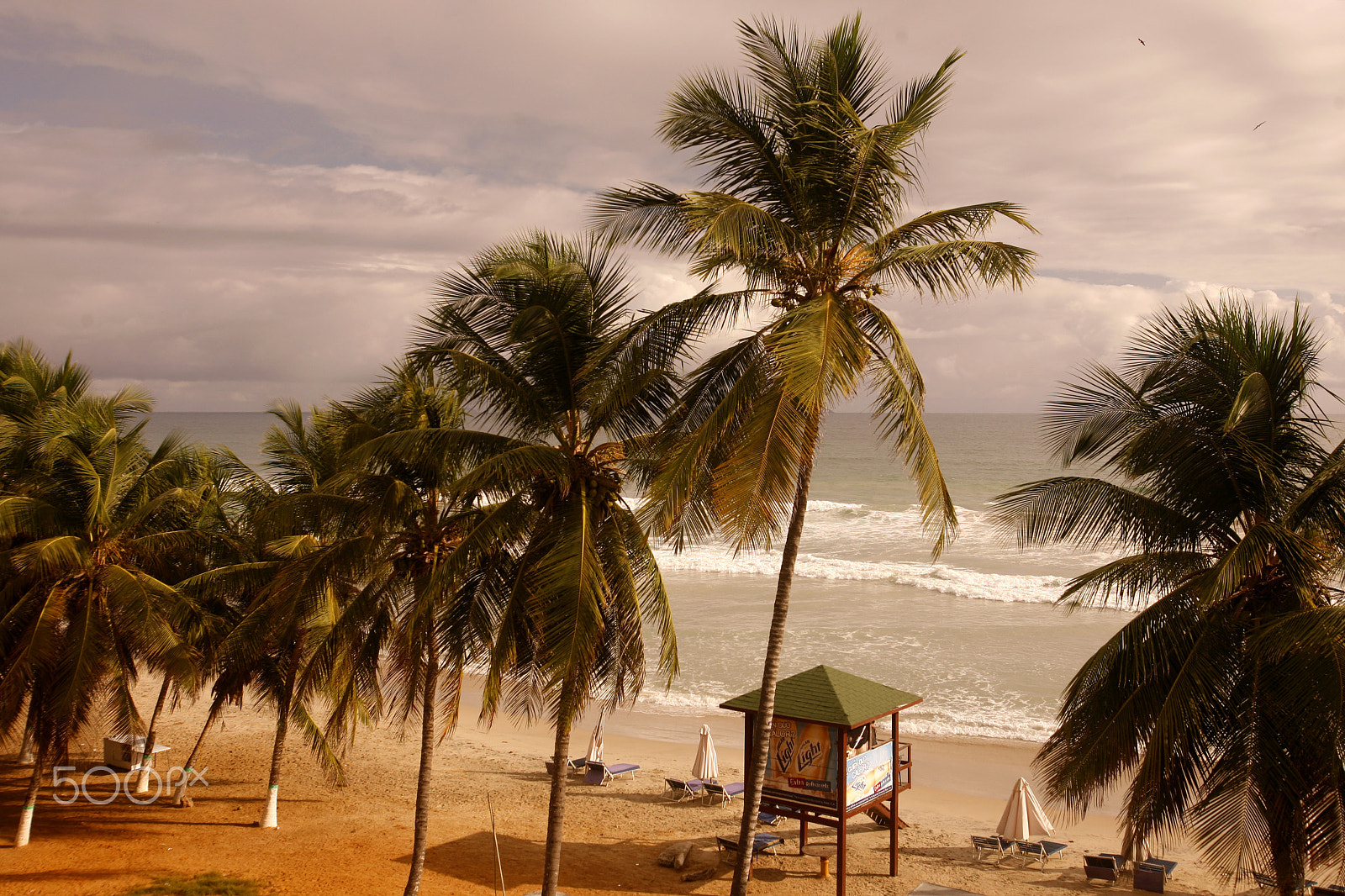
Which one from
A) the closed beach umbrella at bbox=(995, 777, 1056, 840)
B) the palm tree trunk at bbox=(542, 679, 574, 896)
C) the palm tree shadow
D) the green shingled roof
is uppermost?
the green shingled roof

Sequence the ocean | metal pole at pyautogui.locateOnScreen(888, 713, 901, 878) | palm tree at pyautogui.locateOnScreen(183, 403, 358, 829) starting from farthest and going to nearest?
1. the ocean
2. metal pole at pyautogui.locateOnScreen(888, 713, 901, 878)
3. palm tree at pyautogui.locateOnScreen(183, 403, 358, 829)

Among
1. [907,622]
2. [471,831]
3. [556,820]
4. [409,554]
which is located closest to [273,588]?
[409,554]

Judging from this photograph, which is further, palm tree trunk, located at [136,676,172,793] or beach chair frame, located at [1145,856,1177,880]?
palm tree trunk, located at [136,676,172,793]

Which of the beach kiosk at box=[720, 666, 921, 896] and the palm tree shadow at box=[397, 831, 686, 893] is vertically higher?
the beach kiosk at box=[720, 666, 921, 896]

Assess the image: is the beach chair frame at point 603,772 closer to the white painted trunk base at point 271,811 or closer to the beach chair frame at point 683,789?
the beach chair frame at point 683,789

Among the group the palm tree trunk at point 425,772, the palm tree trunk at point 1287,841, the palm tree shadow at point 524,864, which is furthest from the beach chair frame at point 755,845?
the palm tree trunk at point 1287,841

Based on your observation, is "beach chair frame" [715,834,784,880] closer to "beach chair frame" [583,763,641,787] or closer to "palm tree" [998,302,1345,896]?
"beach chair frame" [583,763,641,787]

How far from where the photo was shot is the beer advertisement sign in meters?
11.9

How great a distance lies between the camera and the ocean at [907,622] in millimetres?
21406

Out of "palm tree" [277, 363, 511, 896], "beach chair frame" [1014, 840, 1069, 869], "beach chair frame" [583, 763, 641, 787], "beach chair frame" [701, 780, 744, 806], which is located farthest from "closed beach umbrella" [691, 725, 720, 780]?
"palm tree" [277, 363, 511, 896]

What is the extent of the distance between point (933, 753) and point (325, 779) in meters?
11.4

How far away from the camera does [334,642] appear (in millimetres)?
10016

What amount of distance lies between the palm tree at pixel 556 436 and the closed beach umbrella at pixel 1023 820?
7.39m

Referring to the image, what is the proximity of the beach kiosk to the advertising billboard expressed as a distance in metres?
0.01
